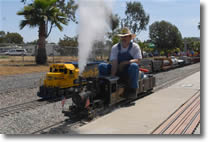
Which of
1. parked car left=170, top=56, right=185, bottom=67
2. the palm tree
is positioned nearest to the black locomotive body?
the palm tree

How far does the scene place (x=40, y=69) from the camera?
20.0 metres

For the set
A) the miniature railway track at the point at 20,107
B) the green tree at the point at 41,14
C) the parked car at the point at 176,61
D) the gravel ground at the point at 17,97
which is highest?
the green tree at the point at 41,14

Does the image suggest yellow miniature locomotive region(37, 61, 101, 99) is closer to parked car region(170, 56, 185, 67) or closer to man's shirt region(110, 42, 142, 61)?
man's shirt region(110, 42, 142, 61)

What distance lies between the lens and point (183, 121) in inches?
214

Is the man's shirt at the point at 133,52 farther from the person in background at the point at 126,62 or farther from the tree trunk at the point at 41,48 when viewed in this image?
the tree trunk at the point at 41,48

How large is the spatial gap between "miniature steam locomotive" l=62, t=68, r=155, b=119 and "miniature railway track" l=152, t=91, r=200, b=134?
61.7 inches

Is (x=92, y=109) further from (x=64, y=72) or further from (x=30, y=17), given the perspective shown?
(x=30, y=17)

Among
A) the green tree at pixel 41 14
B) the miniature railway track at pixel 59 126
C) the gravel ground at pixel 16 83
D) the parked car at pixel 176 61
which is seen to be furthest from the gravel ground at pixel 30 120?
the parked car at pixel 176 61

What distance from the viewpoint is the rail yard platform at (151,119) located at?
15.8 feet

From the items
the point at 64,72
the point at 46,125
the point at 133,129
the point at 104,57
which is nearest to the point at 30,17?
the point at 104,57

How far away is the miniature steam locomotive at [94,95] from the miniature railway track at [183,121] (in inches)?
61.7

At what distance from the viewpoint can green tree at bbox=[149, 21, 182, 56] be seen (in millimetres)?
38906

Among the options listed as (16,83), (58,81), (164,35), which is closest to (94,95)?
(58,81)

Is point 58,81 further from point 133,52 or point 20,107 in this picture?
point 133,52
